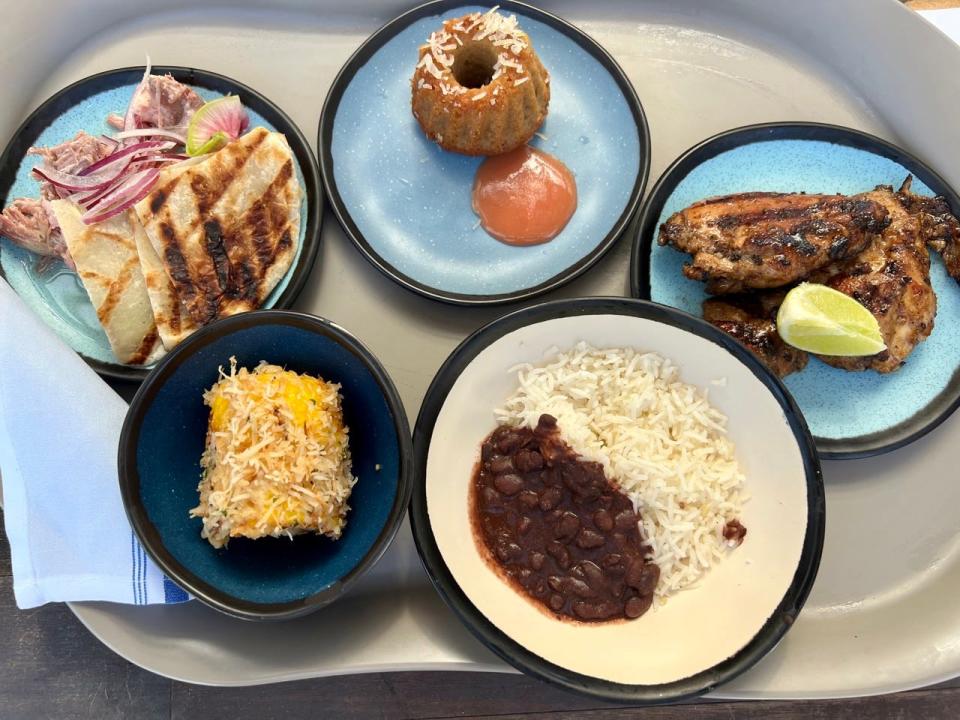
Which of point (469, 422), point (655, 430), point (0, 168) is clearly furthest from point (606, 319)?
point (0, 168)

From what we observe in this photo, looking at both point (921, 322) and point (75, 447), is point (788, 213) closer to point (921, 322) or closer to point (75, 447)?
point (921, 322)

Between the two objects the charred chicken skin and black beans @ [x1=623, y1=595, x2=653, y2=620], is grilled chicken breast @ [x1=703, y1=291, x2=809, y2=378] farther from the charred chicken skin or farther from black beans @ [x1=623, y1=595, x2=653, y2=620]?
black beans @ [x1=623, y1=595, x2=653, y2=620]

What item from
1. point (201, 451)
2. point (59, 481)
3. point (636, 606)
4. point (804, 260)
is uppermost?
point (804, 260)

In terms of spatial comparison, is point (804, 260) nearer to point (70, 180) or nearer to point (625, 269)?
point (625, 269)

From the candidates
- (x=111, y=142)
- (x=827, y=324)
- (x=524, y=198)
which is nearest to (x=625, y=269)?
(x=524, y=198)

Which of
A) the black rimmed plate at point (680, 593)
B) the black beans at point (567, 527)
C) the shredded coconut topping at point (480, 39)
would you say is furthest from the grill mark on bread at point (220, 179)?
the black beans at point (567, 527)

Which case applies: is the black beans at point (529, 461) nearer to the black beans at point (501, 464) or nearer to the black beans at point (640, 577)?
the black beans at point (501, 464)
